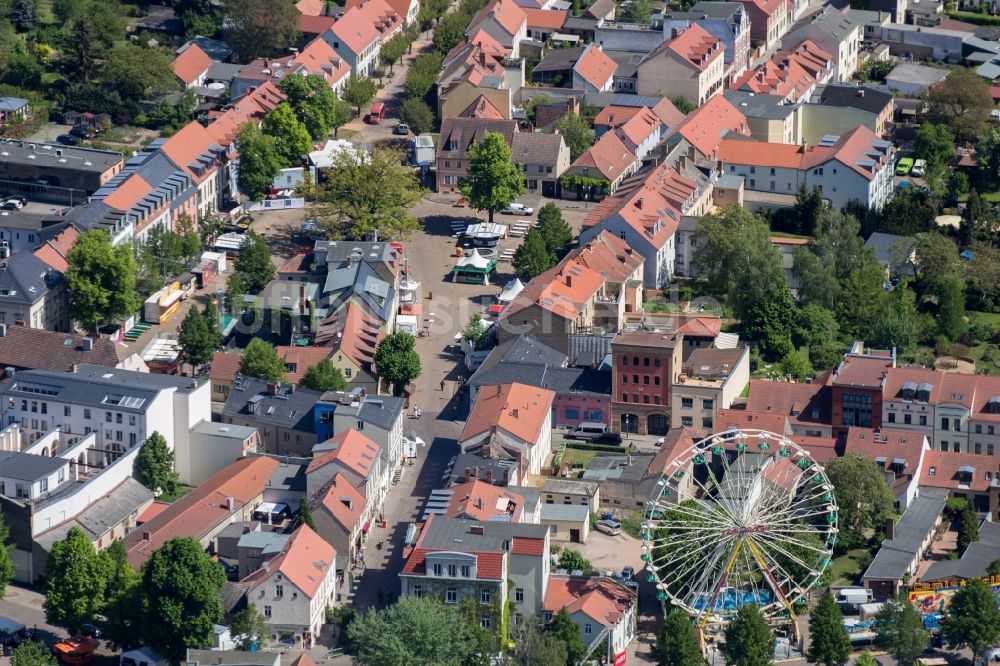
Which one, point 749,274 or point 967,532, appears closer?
point 967,532

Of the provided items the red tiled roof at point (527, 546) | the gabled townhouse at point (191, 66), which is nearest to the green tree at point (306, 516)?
the red tiled roof at point (527, 546)

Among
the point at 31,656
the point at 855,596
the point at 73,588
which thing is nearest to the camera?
the point at 31,656

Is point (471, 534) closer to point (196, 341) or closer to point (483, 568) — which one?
point (483, 568)

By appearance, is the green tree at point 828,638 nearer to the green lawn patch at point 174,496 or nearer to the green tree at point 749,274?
the green tree at point 749,274

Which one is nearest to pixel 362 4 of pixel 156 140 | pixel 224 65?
pixel 224 65

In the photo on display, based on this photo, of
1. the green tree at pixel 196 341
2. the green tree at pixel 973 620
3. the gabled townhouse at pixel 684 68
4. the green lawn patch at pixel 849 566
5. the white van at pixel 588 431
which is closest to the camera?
the green tree at pixel 973 620

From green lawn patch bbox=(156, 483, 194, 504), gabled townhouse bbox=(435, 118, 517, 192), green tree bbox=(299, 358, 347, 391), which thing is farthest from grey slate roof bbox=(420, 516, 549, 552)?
gabled townhouse bbox=(435, 118, 517, 192)

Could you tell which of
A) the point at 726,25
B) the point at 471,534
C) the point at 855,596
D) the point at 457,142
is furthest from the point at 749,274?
the point at 726,25
